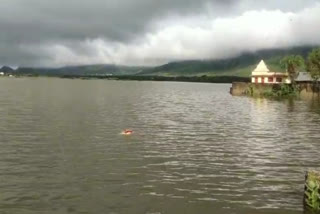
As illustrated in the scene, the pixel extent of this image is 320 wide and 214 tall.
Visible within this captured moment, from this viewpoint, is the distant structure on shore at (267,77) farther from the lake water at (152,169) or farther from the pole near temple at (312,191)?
the pole near temple at (312,191)

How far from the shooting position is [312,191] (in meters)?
18.9

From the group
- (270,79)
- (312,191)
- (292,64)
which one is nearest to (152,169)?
(312,191)

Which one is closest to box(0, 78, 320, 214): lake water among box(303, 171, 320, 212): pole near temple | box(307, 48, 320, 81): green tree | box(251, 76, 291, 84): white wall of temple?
box(303, 171, 320, 212): pole near temple

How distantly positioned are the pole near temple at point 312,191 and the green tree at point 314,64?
400ft

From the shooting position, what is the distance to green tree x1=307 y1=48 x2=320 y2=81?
133875mm

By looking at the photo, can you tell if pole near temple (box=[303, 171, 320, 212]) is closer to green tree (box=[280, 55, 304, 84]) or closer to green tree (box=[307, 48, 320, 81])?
green tree (box=[307, 48, 320, 81])

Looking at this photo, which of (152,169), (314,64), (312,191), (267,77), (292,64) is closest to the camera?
(312,191)

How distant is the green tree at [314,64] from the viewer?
5271 inches

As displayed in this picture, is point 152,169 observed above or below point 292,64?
below

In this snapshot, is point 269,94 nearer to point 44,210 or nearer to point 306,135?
point 306,135

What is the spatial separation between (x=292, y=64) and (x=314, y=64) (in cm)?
664

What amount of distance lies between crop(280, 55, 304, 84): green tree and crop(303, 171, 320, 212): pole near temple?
12501 centimetres

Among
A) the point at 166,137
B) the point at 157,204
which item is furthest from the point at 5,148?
the point at 157,204

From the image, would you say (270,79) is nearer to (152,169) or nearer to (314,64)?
(314,64)
